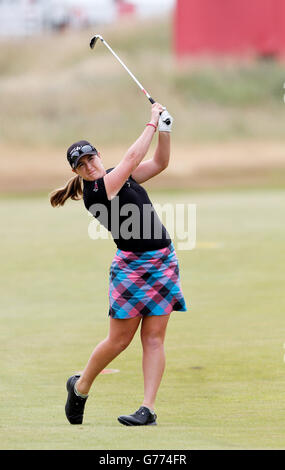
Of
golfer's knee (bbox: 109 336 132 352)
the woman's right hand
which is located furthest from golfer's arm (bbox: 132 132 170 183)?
golfer's knee (bbox: 109 336 132 352)

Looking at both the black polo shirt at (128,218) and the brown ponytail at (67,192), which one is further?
the brown ponytail at (67,192)

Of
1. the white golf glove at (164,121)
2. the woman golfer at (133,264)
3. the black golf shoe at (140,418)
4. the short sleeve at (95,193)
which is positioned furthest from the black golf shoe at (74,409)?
the white golf glove at (164,121)

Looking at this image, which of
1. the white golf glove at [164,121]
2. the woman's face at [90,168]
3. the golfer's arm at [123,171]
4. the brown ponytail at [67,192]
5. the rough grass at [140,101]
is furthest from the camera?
the rough grass at [140,101]

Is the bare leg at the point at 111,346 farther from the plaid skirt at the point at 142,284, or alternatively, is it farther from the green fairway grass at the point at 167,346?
the green fairway grass at the point at 167,346

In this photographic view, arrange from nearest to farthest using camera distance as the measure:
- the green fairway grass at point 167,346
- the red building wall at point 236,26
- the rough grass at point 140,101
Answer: the green fairway grass at point 167,346 → the rough grass at point 140,101 → the red building wall at point 236,26

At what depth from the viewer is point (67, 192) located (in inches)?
281

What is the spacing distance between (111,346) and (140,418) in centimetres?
52

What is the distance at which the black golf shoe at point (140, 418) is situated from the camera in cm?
667

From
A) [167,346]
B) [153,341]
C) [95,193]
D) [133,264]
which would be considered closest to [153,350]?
[153,341]

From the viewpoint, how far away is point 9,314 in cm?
1153

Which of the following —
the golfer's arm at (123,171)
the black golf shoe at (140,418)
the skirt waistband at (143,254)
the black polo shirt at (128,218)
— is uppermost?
the golfer's arm at (123,171)

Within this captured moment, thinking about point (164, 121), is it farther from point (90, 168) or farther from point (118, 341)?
point (118, 341)

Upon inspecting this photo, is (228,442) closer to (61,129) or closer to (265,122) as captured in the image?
(61,129)
